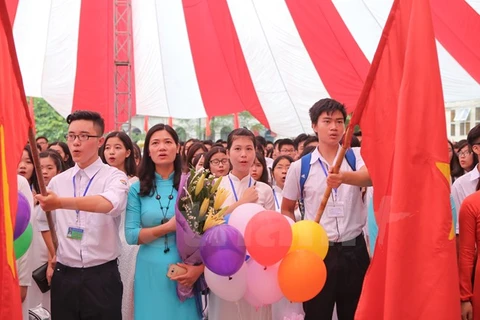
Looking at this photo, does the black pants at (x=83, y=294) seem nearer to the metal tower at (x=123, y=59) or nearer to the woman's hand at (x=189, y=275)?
the woman's hand at (x=189, y=275)

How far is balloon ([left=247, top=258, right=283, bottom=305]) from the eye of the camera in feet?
8.55

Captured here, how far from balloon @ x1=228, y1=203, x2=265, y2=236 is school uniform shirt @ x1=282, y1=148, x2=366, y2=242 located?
17.1 inches

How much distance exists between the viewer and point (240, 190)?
10.4ft

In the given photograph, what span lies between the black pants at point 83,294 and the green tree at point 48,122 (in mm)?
19494

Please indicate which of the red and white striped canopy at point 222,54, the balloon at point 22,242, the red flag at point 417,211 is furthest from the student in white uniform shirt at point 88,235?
the red and white striped canopy at point 222,54

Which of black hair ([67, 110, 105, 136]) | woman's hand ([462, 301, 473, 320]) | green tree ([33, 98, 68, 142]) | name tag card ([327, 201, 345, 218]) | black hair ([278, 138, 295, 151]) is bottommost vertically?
woman's hand ([462, 301, 473, 320])

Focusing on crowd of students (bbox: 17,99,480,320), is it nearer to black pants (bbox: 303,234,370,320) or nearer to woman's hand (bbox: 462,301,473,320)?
black pants (bbox: 303,234,370,320)

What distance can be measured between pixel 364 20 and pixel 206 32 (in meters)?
2.09

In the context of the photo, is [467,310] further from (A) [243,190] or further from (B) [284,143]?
(B) [284,143]

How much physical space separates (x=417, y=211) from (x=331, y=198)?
971 millimetres

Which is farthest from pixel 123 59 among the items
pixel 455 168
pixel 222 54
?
pixel 455 168

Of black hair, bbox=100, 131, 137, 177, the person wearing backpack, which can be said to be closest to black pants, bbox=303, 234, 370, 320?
the person wearing backpack

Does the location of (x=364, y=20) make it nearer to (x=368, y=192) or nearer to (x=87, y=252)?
(x=368, y=192)

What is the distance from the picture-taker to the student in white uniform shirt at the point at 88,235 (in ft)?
8.79
